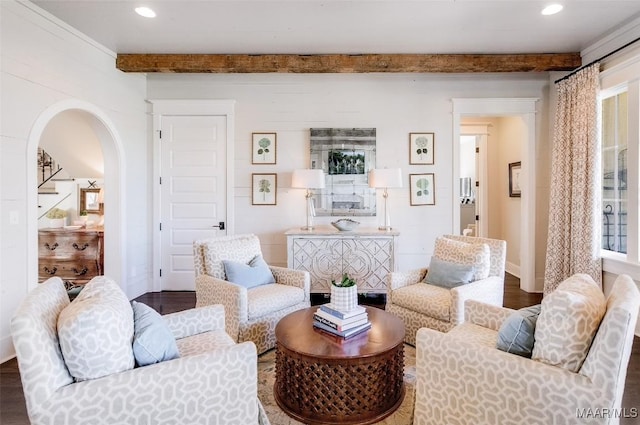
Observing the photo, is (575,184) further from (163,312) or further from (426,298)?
(163,312)

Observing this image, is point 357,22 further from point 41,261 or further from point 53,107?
point 41,261

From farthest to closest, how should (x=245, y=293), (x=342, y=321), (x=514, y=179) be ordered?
(x=514, y=179), (x=245, y=293), (x=342, y=321)

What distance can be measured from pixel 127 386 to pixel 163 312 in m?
2.68

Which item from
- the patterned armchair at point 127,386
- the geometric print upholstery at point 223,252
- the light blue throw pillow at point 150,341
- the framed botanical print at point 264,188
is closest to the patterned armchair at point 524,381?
the patterned armchair at point 127,386

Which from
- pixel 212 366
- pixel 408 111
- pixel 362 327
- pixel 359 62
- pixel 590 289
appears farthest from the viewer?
pixel 408 111

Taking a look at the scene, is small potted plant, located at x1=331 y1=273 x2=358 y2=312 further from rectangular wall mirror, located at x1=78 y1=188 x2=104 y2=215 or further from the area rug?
Result: rectangular wall mirror, located at x1=78 y1=188 x2=104 y2=215

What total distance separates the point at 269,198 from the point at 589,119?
3.69m

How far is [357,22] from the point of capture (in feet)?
10.7

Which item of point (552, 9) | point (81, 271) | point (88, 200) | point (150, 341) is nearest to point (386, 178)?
point (552, 9)

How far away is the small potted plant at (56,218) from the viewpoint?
450cm

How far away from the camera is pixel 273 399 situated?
211cm

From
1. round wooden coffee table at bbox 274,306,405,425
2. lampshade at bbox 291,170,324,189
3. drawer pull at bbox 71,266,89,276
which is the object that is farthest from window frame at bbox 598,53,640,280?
drawer pull at bbox 71,266,89,276

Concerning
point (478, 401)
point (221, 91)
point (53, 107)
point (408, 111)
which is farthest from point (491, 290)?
point (53, 107)

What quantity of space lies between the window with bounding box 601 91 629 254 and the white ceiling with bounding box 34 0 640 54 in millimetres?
779
